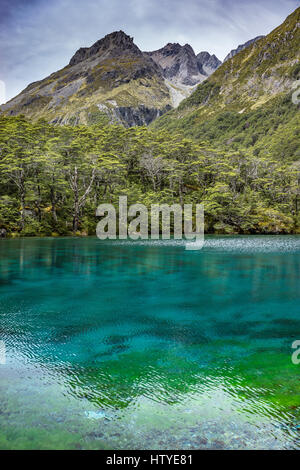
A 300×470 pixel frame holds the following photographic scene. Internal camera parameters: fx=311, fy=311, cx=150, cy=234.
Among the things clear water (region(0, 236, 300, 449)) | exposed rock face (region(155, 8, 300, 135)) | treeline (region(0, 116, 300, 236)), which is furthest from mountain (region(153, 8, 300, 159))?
clear water (region(0, 236, 300, 449))

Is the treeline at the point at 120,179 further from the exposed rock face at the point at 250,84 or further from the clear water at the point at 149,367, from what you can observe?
the exposed rock face at the point at 250,84

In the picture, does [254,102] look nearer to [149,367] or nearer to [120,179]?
[120,179]

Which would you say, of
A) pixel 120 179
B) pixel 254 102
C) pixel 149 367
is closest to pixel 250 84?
pixel 254 102

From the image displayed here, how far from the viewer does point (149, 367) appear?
Result: 5.33 m

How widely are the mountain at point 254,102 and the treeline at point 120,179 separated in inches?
1080

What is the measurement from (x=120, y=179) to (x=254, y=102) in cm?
10337

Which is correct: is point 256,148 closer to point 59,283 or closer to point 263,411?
point 59,283

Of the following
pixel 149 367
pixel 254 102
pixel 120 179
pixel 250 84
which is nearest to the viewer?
pixel 149 367

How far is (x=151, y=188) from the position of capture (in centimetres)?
4978

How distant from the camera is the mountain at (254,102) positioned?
9281 centimetres

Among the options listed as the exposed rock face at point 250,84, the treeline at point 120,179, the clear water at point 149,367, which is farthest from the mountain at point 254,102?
the clear water at point 149,367

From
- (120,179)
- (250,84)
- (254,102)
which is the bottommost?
(120,179)

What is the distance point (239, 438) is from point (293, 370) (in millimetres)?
2262

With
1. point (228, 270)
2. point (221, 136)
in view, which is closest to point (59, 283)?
point (228, 270)
